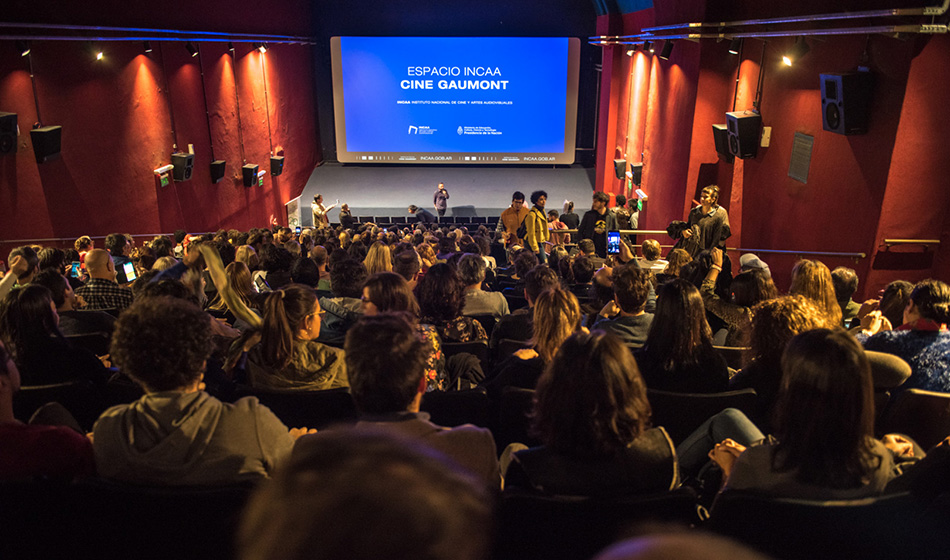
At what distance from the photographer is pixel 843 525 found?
1.48 m

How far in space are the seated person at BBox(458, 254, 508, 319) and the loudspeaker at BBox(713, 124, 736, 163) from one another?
15.7 ft

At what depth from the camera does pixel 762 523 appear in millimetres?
1528

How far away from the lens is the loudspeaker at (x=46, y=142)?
6.43m

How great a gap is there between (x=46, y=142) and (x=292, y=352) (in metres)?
5.75

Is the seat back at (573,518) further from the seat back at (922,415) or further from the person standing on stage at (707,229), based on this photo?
the person standing on stage at (707,229)

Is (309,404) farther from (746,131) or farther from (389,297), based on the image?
(746,131)

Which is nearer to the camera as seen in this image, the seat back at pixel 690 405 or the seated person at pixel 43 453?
the seated person at pixel 43 453

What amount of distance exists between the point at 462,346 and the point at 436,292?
0.40 m

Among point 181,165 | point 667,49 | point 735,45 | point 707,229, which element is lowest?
point 707,229

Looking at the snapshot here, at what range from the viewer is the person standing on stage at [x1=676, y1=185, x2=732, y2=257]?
667 centimetres

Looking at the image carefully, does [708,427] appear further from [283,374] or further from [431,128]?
[431,128]

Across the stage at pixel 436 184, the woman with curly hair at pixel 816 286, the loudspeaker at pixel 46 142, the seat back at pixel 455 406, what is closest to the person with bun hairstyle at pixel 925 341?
the woman with curly hair at pixel 816 286

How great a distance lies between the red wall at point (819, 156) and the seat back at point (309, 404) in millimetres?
4728

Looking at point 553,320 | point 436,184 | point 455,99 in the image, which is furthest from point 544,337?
point 455,99
